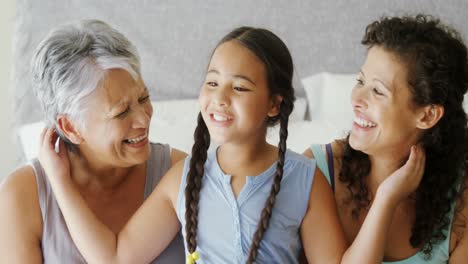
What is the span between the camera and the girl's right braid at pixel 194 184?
1.48 metres

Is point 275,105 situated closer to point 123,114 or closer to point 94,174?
point 123,114

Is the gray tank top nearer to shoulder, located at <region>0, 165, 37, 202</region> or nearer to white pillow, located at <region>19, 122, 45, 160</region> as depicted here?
shoulder, located at <region>0, 165, 37, 202</region>

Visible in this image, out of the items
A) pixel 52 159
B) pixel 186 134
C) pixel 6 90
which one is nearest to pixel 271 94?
pixel 52 159

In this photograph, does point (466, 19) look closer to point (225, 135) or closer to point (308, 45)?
point (308, 45)

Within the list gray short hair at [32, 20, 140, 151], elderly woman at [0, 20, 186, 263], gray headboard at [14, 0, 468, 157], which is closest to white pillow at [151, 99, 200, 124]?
gray headboard at [14, 0, 468, 157]

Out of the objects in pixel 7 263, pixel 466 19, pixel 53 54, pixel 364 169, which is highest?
pixel 466 19

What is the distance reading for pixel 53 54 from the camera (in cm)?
153

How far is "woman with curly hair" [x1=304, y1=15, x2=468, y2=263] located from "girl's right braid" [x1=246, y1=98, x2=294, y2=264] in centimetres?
18

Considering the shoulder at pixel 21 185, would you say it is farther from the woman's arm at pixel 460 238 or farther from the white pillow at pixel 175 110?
the woman's arm at pixel 460 238

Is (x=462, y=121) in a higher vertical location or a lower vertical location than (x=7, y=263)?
higher

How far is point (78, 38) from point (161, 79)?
109 cm

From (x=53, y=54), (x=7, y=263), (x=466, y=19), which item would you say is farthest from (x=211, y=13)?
(x=7, y=263)

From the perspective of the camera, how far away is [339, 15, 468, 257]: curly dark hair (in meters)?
1.50

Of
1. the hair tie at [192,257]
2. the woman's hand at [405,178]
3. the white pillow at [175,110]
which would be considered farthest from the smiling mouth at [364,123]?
the white pillow at [175,110]
